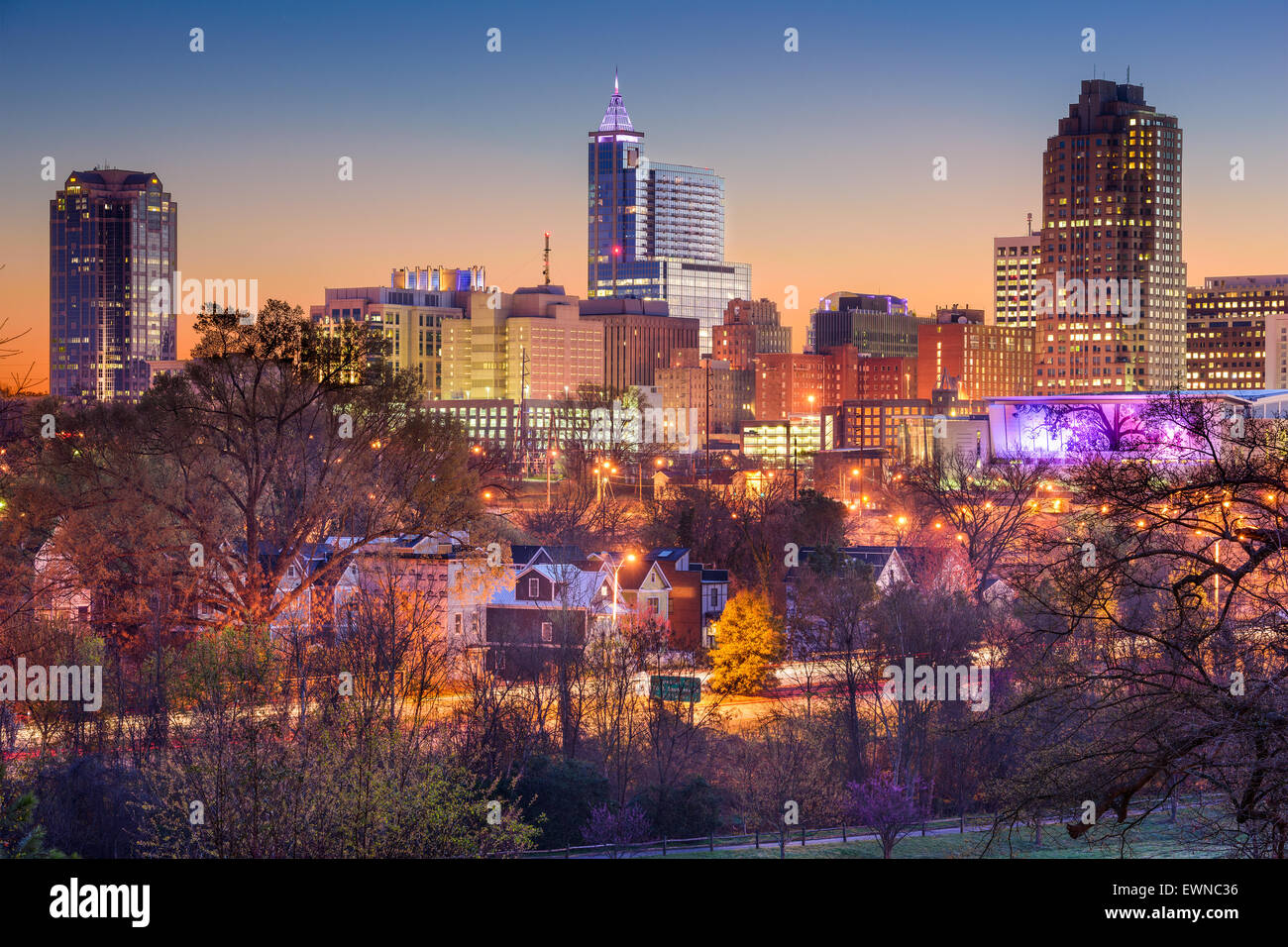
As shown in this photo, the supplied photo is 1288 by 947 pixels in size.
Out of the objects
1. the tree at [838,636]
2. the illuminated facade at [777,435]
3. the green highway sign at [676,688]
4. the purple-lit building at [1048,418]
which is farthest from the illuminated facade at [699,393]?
the green highway sign at [676,688]

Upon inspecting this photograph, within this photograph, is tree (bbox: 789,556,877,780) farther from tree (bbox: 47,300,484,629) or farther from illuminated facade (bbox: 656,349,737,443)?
illuminated facade (bbox: 656,349,737,443)

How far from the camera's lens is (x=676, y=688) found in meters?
27.6

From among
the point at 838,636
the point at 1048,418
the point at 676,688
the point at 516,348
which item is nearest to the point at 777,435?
the point at 516,348

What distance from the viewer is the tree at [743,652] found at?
101 ft

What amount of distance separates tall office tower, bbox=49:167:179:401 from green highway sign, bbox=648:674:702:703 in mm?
26333

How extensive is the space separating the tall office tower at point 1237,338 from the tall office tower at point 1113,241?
8.00 meters

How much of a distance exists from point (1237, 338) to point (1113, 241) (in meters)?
26.2

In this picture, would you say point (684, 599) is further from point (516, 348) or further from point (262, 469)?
point (516, 348)

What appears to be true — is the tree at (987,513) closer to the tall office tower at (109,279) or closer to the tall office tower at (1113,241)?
the tall office tower at (109,279)
